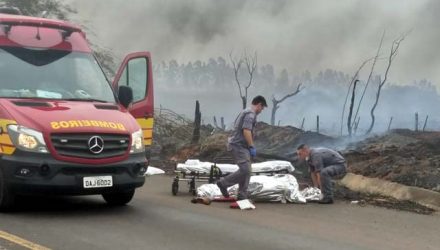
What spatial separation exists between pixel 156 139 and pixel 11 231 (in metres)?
14.4

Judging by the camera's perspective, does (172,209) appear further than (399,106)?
No

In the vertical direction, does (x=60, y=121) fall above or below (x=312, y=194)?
above

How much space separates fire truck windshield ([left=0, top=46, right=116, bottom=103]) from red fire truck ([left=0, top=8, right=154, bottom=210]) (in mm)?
12

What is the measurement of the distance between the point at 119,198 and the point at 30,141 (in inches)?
71.2

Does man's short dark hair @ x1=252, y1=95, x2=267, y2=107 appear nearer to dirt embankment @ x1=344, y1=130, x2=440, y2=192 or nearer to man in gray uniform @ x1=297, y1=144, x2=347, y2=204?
man in gray uniform @ x1=297, y1=144, x2=347, y2=204

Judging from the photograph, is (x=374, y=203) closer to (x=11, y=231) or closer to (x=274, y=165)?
(x=274, y=165)

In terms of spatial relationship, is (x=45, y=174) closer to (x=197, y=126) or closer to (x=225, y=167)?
(x=225, y=167)

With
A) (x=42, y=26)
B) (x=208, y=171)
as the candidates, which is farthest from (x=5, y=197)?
(x=208, y=171)

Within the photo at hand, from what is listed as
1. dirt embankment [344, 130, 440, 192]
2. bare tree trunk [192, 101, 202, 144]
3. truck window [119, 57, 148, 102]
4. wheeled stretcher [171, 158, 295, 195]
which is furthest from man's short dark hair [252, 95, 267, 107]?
bare tree trunk [192, 101, 202, 144]

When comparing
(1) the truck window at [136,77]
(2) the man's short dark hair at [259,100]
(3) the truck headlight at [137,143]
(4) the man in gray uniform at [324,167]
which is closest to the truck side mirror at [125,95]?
(3) the truck headlight at [137,143]

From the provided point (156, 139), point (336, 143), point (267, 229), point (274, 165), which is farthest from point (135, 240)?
point (336, 143)

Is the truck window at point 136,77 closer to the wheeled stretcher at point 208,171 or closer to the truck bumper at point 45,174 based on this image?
the wheeled stretcher at point 208,171

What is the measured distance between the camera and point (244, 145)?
351 inches

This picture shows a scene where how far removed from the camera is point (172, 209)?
8.23 metres
